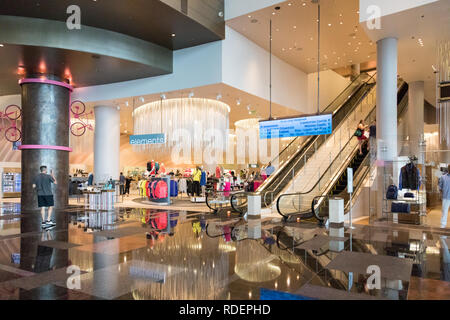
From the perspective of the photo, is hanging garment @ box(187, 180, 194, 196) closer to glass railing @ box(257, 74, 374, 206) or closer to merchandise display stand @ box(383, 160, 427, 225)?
glass railing @ box(257, 74, 374, 206)

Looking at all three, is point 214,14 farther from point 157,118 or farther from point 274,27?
point 157,118

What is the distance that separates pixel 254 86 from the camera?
43.2ft

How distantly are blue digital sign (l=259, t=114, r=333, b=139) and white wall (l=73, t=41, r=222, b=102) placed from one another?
2.53m

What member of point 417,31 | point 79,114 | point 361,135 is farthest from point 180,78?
point 417,31

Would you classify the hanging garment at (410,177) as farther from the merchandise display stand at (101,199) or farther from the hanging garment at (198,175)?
the merchandise display stand at (101,199)

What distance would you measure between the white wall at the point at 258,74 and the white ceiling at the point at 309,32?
36 centimetres

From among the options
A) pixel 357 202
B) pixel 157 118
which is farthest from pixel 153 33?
pixel 357 202

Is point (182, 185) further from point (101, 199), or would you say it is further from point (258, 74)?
point (258, 74)

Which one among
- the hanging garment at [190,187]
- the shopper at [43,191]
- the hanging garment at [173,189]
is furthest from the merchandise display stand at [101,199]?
the hanging garment at [190,187]

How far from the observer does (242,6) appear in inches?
438

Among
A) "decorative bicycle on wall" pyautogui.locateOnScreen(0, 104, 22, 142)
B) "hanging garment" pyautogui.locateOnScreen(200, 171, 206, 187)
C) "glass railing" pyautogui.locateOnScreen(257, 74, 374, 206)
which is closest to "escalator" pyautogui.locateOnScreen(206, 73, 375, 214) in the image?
"glass railing" pyautogui.locateOnScreen(257, 74, 374, 206)

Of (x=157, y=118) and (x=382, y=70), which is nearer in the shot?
(x=382, y=70)

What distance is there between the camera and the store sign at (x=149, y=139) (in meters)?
13.3
